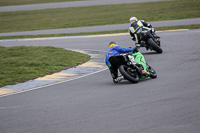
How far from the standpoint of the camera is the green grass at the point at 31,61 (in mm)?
13719

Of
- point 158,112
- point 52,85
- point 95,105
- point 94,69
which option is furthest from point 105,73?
point 158,112

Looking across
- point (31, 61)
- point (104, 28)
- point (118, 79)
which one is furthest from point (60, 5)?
point (118, 79)

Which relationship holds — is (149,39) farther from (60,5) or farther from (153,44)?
(60,5)

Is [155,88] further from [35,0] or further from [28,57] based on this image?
[35,0]

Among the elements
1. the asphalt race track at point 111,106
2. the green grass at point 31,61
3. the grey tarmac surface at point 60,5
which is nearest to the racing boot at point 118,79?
the asphalt race track at point 111,106

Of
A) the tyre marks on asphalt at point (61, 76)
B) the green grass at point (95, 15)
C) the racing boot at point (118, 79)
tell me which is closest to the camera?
the racing boot at point (118, 79)

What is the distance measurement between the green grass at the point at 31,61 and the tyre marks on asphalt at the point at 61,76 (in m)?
0.40

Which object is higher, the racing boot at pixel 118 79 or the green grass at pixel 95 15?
the racing boot at pixel 118 79

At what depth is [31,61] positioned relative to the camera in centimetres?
1655

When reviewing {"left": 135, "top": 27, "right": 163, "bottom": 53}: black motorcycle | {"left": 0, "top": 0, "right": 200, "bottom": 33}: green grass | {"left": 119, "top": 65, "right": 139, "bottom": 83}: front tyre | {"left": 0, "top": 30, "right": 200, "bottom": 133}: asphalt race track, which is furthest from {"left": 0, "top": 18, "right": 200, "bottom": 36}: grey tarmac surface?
{"left": 119, "top": 65, "right": 139, "bottom": 83}: front tyre

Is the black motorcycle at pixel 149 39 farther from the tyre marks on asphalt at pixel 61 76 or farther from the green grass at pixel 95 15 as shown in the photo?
the green grass at pixel 95 15

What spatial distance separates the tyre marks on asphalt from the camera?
11.8 m

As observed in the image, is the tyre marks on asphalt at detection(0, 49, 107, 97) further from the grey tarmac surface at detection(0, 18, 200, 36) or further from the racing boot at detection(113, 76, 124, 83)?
the grey tarmac surface at detection(0, 18, 200, 36)

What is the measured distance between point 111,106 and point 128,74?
2.43m
